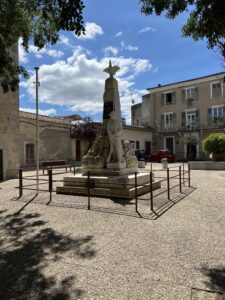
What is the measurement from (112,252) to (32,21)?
18.0ft

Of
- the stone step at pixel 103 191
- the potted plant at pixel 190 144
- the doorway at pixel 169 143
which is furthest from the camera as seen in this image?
the doorway at pixel 169 143

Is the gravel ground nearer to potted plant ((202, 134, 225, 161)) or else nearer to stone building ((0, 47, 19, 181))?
stone building ((0, 47, 19, 181))

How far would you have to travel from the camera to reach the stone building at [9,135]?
14586 millimetres

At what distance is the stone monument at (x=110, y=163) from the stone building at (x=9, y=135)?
677cm

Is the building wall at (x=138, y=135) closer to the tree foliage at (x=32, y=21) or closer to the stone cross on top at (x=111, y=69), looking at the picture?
the stone cross on top at (x=111, y=69)

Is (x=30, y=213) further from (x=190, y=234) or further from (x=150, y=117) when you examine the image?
(x=150, y=117)

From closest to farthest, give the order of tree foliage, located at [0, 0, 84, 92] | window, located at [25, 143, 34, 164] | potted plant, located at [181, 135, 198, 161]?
tree foliage, located at [0, 0, 84, 92], window, located at [25, 143, 34, 164], potted plant, located at [181, 135, 198, 161]

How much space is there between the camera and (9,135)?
1490cm

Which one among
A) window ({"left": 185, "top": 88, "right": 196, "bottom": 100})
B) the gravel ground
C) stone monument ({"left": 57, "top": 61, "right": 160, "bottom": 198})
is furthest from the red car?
the gravel ground

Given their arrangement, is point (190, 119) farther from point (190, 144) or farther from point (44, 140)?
point (44, 140)

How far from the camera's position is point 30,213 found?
21.6 ft

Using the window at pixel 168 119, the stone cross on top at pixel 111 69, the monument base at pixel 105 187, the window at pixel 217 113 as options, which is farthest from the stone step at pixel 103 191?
the window at pixel 168 119

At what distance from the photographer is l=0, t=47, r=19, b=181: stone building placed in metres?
14.6

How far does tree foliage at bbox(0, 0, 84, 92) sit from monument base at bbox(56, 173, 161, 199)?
140 inches
